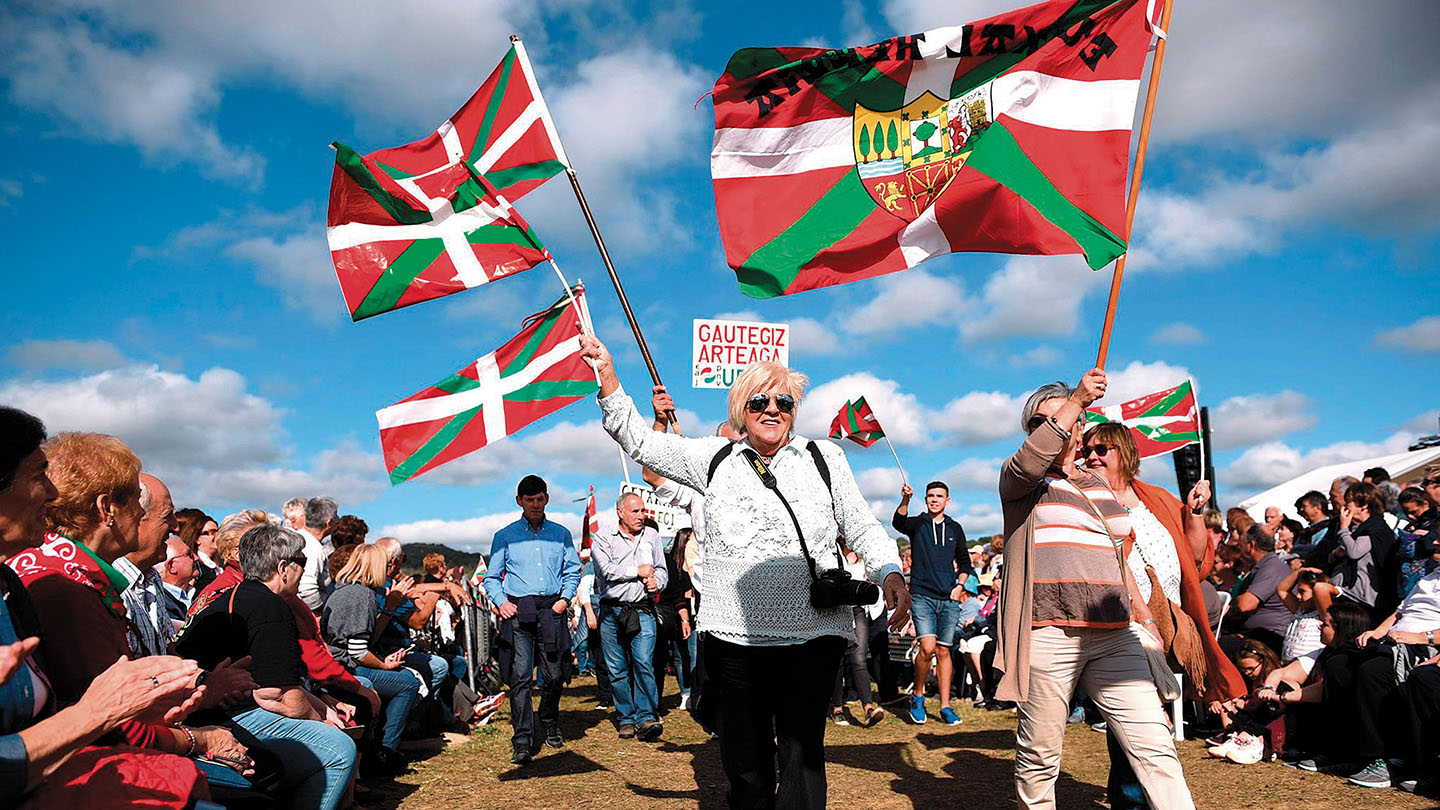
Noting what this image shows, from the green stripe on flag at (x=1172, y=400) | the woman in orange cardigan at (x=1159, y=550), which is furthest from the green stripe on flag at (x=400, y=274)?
the green stripe on flag at (x=1172, y=400)

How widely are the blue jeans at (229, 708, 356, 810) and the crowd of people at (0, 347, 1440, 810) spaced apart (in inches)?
0.6

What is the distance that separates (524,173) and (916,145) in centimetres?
242

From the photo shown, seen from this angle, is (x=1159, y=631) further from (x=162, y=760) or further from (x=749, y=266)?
(x=162, y=760)

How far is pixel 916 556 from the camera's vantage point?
9.69 m

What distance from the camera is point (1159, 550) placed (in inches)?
184

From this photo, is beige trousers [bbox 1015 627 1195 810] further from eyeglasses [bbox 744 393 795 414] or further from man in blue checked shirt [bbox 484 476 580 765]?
man in blue checked shirt [bbox 484 476 580 765]

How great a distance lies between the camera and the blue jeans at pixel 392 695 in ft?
23.5

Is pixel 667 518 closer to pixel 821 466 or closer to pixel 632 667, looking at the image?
pixel 632 667

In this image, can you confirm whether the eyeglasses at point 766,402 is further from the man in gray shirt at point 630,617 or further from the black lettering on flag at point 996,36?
the man in gray shirt at point 630,617

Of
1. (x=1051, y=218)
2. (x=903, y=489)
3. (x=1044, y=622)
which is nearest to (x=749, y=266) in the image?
(x=1051, y=218)

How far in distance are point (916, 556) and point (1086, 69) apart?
600 centimetres

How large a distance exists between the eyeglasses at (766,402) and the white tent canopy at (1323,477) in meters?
16.0

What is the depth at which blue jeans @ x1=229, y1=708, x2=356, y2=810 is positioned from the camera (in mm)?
4234

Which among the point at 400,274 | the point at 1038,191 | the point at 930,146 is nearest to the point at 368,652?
the point at 400,274
